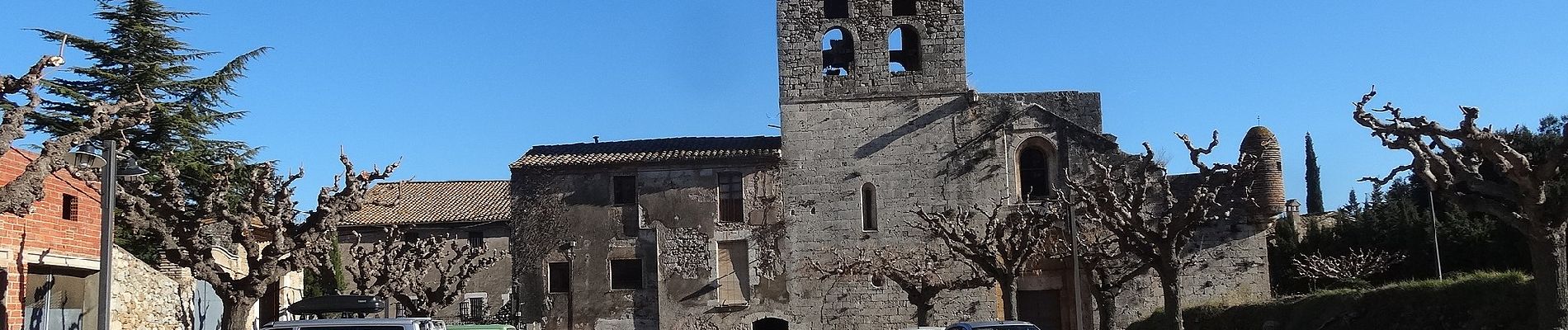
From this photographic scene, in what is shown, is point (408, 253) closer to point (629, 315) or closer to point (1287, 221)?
point (629, 315)

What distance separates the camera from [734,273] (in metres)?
38.8

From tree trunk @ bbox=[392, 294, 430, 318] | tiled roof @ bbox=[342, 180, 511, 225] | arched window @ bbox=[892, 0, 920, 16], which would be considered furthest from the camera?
tiled roof @ bbox=[342, 180, 511, 225]

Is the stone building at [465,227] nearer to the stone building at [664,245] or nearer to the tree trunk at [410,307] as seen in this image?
the stone building at [664,245]

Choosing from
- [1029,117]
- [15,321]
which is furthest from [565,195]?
[15,321]

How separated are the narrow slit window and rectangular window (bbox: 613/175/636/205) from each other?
95.2 inches

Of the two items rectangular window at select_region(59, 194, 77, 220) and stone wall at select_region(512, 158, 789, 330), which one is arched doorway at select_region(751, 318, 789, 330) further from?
rectangular window at select_region(59, 194, 77, 220)

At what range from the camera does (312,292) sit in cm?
4894

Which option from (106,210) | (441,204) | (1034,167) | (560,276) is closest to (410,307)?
(560,276)

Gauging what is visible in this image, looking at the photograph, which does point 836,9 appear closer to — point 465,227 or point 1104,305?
point 1104,305

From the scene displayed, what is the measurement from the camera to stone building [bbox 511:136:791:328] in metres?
38.5

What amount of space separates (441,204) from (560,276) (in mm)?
14559

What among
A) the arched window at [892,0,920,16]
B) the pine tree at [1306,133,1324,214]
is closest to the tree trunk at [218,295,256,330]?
the arched window at [892,0,920,16]

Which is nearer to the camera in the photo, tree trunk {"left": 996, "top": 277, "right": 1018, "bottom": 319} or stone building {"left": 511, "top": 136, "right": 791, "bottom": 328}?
tree trunk {"left": 996, "top": 277, "right": 1018, "bottom": 319}

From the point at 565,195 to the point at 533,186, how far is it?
106 cm
